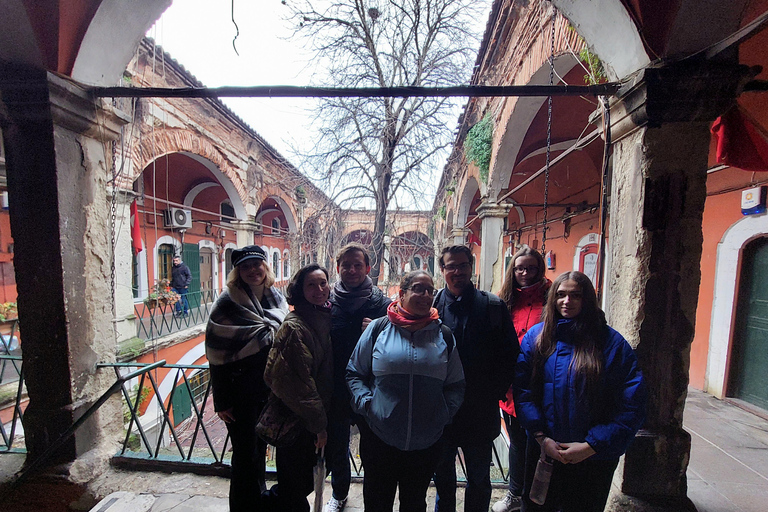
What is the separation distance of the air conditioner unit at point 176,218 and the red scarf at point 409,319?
9.53 meters

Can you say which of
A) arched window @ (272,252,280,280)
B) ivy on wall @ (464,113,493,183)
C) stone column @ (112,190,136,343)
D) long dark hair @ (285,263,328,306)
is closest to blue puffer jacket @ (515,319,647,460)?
long dark hair @ (285,263,328,306)

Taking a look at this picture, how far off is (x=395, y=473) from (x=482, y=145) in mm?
5657

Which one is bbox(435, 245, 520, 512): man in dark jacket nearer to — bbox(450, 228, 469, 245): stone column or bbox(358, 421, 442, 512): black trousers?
bbox(358, 421, 442, 512): black trousers

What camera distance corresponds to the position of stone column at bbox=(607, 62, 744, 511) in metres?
1.70

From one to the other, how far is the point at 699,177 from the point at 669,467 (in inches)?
66.5

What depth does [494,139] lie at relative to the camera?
5414mm

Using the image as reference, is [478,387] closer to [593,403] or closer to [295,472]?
[593,403]

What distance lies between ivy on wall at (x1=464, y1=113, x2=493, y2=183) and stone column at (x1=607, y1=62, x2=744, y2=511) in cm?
403

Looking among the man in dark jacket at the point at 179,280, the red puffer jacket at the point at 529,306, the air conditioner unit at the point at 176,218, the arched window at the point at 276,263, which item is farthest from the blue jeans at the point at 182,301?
the arched window at the point at 276,263

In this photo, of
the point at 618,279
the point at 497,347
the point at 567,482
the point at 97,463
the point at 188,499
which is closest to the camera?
the point at 567,482

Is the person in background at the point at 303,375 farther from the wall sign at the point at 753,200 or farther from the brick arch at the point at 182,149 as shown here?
the brick arch at the point at 182,149

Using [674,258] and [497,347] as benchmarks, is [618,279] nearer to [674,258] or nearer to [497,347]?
[674,258]

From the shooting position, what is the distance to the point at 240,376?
1733 millimetres

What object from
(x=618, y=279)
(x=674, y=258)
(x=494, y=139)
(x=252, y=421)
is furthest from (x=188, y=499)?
(x=494, y=139)
